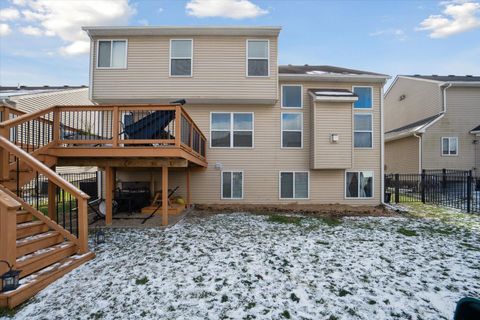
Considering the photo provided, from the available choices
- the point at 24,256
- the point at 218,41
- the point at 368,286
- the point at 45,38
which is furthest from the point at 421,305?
the point at 45,38

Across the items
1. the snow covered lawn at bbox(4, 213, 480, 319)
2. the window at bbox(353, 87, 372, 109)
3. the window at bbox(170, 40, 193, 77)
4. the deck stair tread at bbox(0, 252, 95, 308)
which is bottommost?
the snow covered lawn at bbox(4, 213, 480, 319)

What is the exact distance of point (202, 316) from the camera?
298 cm

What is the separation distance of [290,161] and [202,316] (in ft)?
26.4

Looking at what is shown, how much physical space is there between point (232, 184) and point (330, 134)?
4332 mm

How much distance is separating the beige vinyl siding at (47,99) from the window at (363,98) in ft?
54.2

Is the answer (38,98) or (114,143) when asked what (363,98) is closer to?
(114,143)

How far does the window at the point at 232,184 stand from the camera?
10281mm

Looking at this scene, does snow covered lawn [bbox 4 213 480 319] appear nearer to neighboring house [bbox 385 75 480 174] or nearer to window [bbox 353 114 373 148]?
window [bbox 353 114 373 148]

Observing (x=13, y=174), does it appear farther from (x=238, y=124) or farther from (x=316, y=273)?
(x=238, y=124)

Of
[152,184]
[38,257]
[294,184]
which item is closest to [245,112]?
[294,184]

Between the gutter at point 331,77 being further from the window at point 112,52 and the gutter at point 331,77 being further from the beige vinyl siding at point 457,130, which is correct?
the beige vinyl siding at point 457,130

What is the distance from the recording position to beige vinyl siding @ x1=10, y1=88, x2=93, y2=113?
13.9 meters

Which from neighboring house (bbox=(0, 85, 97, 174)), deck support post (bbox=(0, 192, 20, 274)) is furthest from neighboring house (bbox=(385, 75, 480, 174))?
neighboring house (bbox=(0, 85, 97, 174))

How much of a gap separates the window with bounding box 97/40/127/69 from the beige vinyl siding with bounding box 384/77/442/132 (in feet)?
57.4
